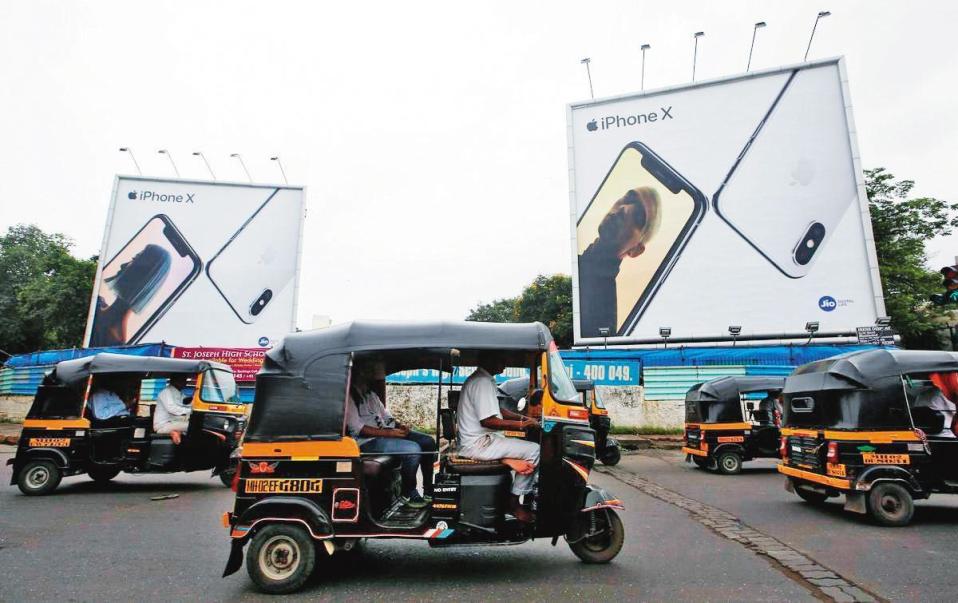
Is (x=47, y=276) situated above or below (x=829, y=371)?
above

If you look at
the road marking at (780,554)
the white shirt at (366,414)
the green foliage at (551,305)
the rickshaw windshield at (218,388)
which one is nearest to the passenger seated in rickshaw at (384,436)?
the white shirt at (366,414)

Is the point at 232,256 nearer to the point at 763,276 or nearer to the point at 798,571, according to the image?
the point at 763,276

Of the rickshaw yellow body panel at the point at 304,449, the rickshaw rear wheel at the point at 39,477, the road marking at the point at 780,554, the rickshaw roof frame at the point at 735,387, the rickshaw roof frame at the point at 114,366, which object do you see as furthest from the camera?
the rickshaw roof frame at the point at 735,387

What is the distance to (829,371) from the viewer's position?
748 centimetres

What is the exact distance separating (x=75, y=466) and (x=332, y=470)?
7339 mm

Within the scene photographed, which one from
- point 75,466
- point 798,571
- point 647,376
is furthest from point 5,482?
point 647,376

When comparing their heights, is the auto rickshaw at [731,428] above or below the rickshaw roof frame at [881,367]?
below

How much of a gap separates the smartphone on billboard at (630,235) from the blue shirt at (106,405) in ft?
59.3

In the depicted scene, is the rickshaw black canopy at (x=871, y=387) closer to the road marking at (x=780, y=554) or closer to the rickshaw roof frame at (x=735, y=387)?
the road marking at (x=780, y=554)

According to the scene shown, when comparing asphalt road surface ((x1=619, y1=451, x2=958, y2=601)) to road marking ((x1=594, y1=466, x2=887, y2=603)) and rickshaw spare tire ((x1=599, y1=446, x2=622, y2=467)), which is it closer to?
road marking ((x1=594, y1=466, x2=887, y2=603))

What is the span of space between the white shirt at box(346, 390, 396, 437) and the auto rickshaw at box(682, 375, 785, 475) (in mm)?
8698

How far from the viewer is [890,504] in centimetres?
691

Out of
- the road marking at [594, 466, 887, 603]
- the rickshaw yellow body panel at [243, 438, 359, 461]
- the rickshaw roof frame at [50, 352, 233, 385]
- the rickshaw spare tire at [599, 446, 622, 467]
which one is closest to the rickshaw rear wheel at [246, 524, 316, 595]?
the rickshaw yellow body panel at [243, 438, 359, 461]

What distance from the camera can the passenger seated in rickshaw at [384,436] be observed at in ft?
17.3
